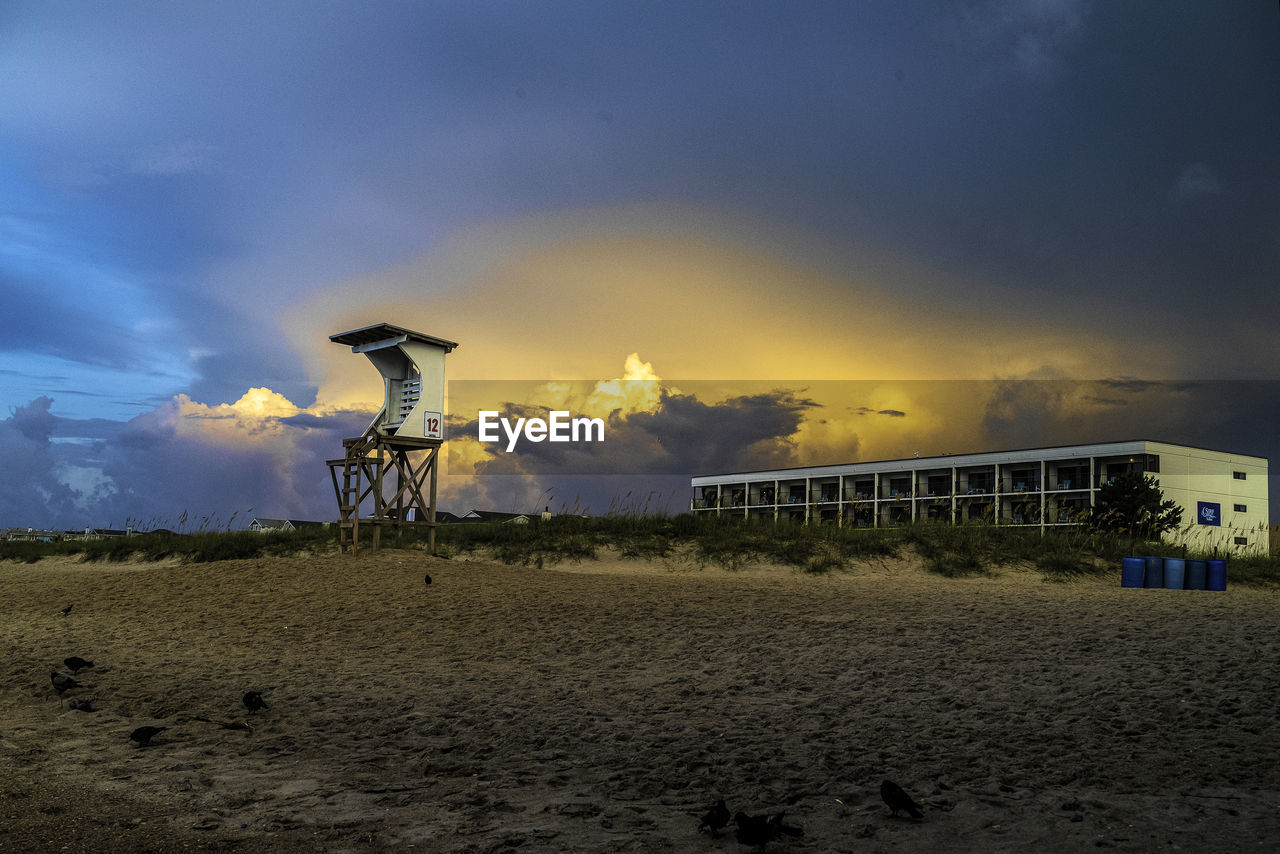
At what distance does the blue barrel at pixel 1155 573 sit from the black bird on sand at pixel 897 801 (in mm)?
10855

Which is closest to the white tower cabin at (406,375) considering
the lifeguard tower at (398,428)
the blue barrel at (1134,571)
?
the lifeguard tower at (398,428)

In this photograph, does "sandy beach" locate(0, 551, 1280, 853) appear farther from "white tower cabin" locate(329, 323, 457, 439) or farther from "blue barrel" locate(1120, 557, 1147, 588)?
"white tower cabin" locate(329, 323, 457, 439)

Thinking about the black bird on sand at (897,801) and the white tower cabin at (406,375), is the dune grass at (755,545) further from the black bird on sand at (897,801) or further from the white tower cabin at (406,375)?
the black bird on sand at (897,801)

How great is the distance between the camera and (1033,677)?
5.98m

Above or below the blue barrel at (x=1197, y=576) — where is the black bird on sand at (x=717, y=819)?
below

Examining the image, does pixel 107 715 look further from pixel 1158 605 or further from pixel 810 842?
pixel 1158 605

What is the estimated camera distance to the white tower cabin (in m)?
15.2

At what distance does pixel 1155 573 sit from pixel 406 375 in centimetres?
1303

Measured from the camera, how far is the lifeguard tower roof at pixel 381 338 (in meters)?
15.1

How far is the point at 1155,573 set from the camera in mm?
12547

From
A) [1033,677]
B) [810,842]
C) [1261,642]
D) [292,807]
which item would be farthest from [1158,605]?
[292,807]

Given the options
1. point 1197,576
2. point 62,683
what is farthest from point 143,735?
point 1197,576

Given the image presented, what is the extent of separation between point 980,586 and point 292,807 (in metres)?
9.89

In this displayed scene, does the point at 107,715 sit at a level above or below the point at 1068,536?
below
